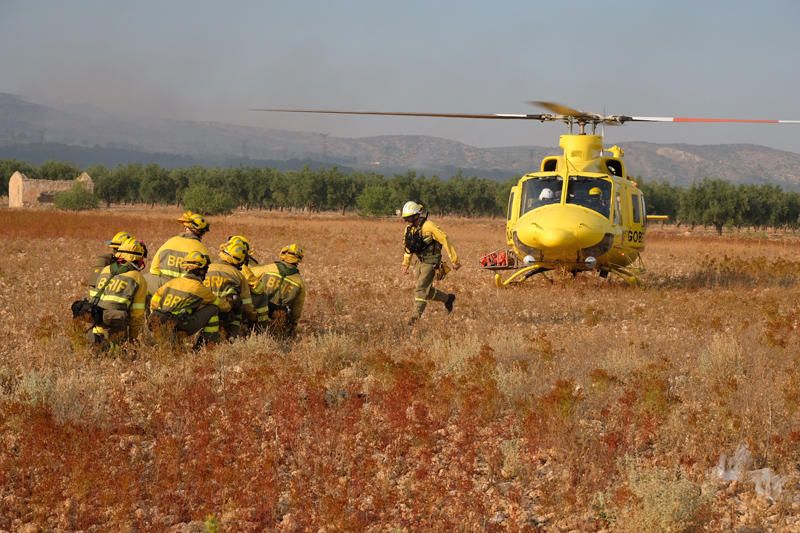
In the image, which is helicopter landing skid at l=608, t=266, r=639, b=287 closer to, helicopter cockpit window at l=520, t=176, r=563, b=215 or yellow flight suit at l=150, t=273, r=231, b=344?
helicopter cockpit window at l=520, t=176, r=563, b=215

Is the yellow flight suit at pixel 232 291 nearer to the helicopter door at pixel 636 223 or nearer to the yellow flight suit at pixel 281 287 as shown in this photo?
the yellow flight suit at pixel 281 287

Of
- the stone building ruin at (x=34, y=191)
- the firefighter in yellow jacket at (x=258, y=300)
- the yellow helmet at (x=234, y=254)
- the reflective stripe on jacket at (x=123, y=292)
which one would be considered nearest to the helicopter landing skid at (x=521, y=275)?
the firefighter in yellow jacket at (x=258, y=300)

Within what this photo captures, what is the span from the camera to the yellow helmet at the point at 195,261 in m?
9.48

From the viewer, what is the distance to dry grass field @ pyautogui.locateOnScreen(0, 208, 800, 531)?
5.57 metres

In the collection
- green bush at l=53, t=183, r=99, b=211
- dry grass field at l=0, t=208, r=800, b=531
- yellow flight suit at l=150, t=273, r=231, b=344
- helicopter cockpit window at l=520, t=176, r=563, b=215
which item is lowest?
green bush at l=53, t=183, r=99, b=211

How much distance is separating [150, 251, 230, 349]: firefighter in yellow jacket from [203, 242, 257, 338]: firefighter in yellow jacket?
0.17 meters

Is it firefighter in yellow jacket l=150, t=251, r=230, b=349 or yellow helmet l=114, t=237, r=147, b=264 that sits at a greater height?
yellow helmet l=114, t=237, r=147, b=264

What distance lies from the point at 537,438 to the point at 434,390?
1.40 metres

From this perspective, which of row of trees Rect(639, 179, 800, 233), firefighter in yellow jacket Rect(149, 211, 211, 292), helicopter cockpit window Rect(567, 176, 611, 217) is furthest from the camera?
row of trees Rect(639, 179, 800, 233)

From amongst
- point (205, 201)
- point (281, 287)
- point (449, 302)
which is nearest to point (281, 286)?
point (281, 287)

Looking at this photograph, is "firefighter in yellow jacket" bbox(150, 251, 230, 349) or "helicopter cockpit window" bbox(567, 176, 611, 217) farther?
"helicopter cockpit window" bbox(567, 176, 611, 217)

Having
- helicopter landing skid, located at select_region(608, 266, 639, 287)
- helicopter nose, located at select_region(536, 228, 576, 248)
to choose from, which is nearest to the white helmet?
helicopter nose, located at select_region(536, 228, 576, 248)

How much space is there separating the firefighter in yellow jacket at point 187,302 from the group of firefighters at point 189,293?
1 centimetres

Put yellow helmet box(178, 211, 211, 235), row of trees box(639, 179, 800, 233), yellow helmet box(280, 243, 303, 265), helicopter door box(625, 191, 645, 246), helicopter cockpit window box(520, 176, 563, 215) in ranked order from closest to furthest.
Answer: yellow helmet box(178, 211, 211, 235) < yellow helmet box(280, 243, 303, 265) < helicopter cockpit window box(520, 176, 563, 215) < helicopter door box(625, 191, 645, 246) < row of trees box(639, 179, 800, 233)
